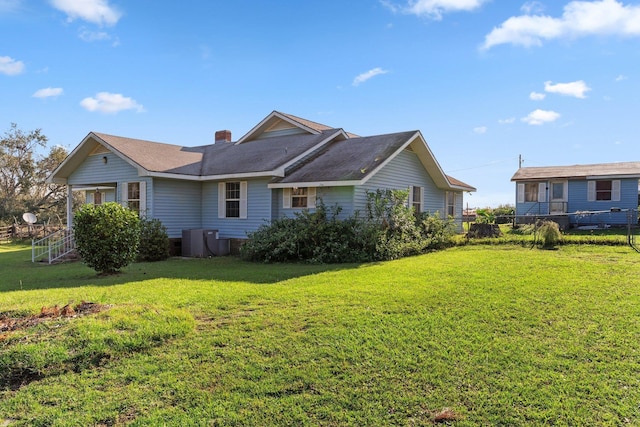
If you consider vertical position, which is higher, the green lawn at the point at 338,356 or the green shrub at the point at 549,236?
the green shrub at the point at 549,236

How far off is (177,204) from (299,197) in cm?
516

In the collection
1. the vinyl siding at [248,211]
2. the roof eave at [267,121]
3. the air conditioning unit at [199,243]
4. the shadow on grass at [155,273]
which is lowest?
the shadow on grass at [155,273]

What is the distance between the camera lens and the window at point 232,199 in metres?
17.0

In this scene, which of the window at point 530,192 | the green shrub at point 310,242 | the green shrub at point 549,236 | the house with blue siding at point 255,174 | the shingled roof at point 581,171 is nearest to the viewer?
the green shrub at point 310,242

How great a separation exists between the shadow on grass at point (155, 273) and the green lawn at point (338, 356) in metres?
1.68

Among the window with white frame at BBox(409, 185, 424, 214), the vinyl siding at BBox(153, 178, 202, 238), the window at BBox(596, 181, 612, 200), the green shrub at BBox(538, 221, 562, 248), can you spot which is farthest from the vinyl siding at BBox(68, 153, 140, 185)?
the window at BBox(596, 181, 612, 200)

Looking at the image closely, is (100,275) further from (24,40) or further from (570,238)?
(570,238)

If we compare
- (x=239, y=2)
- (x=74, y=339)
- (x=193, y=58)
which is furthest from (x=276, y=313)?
(x=193, y=58)

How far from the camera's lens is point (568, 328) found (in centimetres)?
577

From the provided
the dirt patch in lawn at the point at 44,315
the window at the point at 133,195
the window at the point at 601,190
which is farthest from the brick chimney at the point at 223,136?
the window at the point at 601,190

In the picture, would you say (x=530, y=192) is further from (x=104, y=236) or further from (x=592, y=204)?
(x=104, y=236)

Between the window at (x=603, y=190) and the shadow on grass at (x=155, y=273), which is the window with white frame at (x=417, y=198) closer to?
the shadow on grass at (x=155, y=273)

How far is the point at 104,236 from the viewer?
37.6ft

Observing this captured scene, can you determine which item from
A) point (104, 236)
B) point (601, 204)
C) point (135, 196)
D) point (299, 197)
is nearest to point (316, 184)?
point (299, 197)
